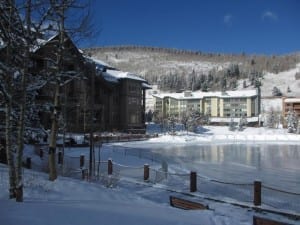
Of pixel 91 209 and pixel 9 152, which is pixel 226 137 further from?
pixel 91 209

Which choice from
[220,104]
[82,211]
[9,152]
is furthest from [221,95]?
[82,211]

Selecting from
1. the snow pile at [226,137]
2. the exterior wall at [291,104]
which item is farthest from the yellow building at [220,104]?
the snow pile at [226,137]

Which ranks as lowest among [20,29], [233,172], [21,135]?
[233,172]

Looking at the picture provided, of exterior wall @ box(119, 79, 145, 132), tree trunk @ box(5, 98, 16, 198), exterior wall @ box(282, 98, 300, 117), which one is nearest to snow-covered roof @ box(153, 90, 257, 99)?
exterior wall @ box(282, 98, 300, 117)

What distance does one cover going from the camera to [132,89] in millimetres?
73000

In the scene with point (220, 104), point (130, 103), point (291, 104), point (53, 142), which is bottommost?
point (53, 142)

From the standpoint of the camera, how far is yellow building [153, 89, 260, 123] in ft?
483

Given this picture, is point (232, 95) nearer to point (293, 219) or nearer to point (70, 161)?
point (70, 161)

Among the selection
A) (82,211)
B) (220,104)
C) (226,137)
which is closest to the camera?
(82,211)

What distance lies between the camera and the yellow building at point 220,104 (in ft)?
483

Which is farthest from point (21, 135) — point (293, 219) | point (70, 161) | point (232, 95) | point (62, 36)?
point (232, 95)

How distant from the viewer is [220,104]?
15238 cm

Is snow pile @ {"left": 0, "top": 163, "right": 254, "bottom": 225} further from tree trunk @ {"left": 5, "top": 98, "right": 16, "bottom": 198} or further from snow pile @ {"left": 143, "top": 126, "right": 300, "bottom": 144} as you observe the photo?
snow pile @ {"left": 143, "top": 126, "right": 300, "bottom": 144}

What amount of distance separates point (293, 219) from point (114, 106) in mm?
60469
